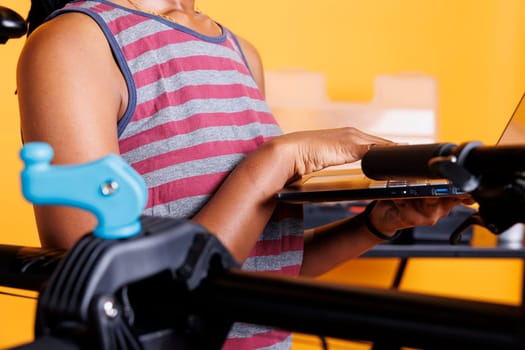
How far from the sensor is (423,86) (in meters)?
2.07

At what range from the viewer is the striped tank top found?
83 centimetres

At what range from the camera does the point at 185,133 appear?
84cm

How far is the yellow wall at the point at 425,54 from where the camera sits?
223 cm

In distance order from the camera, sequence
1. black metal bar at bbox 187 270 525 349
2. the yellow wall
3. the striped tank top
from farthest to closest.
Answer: the yellow wall
the striped tank top
black metal bar at bbox 187 270 525 349

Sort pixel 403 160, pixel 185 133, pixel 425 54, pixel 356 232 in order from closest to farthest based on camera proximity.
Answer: pixel 403 160, pixel 185 133, pixel 356 232, pixel 425 54

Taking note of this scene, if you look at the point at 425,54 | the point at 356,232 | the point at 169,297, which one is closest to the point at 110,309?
the point at 169,297

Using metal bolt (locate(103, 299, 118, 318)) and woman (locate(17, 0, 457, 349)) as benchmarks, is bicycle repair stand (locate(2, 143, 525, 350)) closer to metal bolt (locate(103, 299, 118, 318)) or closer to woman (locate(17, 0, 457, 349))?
metal bolt (locate(103, 299, 118, 318))

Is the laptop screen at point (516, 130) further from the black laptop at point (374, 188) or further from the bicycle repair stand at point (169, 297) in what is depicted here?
the bicycle repair stand at point (169, 297)

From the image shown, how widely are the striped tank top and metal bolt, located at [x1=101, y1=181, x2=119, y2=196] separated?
0.45m

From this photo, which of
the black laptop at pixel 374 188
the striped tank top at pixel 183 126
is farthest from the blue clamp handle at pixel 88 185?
the striped tank top at pixel 183 126

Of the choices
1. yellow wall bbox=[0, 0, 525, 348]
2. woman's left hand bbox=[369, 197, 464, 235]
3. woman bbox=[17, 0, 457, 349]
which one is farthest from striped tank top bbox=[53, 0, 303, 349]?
yellow wall bbox=[0, 0, 525, 348]

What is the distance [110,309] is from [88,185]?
0.07m

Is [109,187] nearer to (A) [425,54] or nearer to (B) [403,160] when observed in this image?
(B) [403,160]

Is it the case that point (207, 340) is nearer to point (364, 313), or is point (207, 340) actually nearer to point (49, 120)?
point (364, 313)
